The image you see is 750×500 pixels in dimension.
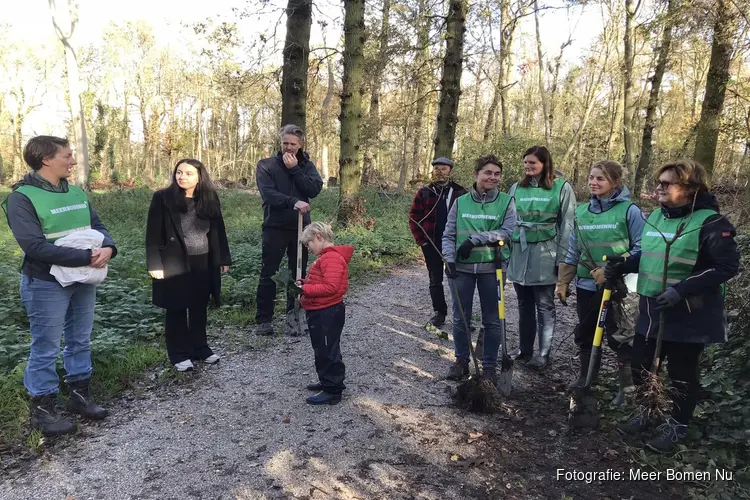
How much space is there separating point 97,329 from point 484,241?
4.35m

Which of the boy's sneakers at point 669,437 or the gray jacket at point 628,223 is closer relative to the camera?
the boy's sneakers at point 669,437

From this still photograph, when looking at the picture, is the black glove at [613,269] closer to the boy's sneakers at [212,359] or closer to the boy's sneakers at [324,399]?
the boy's sneakers at [324,399]

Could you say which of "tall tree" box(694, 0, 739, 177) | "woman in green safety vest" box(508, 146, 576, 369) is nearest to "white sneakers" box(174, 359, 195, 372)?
"woman in green safety vest" box(508, 146, 576, 369)

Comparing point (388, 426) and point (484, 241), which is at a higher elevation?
point (484, 241)

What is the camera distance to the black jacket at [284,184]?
5.52m

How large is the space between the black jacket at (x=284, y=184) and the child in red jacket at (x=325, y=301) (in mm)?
1590

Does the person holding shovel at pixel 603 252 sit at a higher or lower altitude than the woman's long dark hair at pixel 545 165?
lower

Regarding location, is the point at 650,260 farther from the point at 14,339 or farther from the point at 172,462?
the point at 14,339

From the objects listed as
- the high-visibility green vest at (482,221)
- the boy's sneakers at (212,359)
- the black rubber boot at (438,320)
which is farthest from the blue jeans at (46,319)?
the black rubber boot at (438,320)

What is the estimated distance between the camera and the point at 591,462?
11.1 ft

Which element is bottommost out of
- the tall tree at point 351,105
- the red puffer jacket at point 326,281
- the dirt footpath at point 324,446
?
the dirt footpath at point 324,446

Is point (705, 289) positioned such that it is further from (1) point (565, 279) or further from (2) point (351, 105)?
(2) point (351, 105)

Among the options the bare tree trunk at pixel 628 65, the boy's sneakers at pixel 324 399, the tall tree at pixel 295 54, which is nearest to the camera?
the boy's sneakers at pixel 324 399

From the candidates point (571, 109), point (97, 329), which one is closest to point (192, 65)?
point (571, 109)
